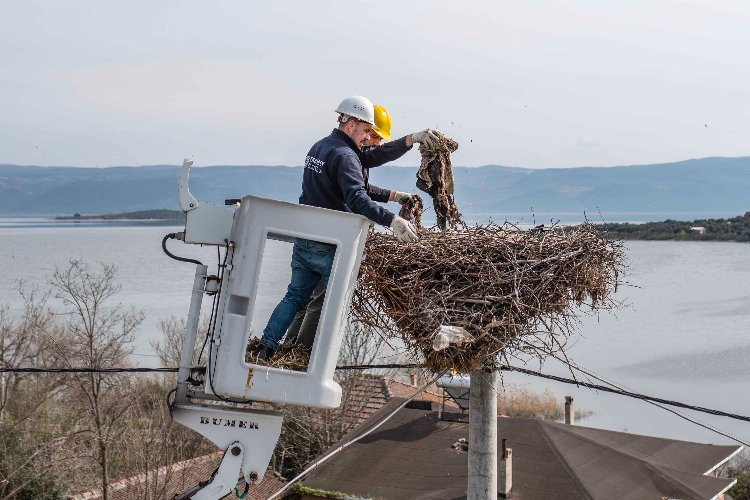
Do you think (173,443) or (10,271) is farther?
(10,271)

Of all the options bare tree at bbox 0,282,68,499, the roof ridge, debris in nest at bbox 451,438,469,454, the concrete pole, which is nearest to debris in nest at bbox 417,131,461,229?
the concrete pole

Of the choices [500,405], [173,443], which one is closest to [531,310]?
[173,443]

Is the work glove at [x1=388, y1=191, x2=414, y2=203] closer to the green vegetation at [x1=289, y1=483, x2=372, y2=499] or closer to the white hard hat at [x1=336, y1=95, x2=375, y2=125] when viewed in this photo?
the white hard hat at [x1=336, y1=95, x2=375, y2=125]

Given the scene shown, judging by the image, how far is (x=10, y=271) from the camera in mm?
110812

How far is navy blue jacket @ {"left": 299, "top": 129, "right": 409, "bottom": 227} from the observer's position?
705cm

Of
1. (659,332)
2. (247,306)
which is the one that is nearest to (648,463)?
(247,306)

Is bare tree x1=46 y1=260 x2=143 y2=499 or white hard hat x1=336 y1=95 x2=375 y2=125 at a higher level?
white hard hat x1=336 y1=95 x2=375 y2=125

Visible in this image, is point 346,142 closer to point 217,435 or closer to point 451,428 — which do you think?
point 217,435

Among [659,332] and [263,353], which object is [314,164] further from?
[659,332]

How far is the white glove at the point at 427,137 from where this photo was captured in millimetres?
9086

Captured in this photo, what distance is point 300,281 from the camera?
7035mm

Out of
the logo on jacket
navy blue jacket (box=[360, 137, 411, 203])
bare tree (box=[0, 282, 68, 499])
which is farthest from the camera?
bare tree (box=[0, 282, 68, 499])

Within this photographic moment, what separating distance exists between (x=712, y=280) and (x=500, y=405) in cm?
5729

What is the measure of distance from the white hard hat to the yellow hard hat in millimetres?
652
